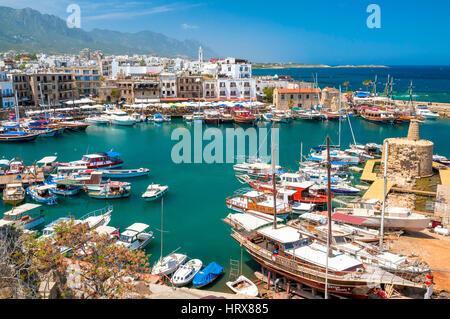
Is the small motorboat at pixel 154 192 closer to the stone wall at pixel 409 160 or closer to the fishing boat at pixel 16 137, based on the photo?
the stone wall at pixel 409 160

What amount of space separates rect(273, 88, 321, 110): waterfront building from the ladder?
57.3 meters

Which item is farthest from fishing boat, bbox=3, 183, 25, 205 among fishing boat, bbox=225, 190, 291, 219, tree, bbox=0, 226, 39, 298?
tree, bbox=0, 226, 39, 298

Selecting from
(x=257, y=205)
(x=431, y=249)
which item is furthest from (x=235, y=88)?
(x=431, y=249)

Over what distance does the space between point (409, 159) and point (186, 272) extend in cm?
2064

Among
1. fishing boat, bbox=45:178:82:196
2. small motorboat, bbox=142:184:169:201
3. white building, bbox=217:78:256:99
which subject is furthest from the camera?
white building, bbox=217:78:256:99

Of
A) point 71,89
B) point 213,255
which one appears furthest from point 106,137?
point 213,255

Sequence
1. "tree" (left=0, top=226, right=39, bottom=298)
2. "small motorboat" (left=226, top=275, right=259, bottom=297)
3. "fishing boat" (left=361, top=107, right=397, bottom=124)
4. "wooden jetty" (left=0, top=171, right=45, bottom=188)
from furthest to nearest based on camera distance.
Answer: "fishing boat" (left=361, top=107, right=397, bottom=124) → "wooden jetty" (left=0, top=171, right=45, bottom=188) → "small motorboat" (left=226, top=275, right=259, bottom=297) → "tree" (left=0, top=226, right=39, bottom=298)

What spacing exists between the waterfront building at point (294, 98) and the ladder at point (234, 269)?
188 ft

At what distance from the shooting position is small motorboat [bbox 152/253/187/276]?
57.4 feet

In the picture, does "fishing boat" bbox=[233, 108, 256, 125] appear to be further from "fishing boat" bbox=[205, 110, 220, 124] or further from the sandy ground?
the sandy ground

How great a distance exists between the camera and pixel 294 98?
7362 centimetres

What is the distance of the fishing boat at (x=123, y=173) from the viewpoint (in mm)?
32844

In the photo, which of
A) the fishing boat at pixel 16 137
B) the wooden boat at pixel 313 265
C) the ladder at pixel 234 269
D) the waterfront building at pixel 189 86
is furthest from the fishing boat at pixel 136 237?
the waterfront building at pixel 189 86

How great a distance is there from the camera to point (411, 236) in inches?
777
